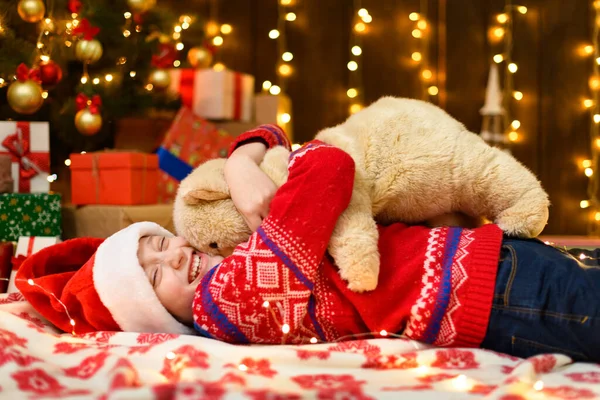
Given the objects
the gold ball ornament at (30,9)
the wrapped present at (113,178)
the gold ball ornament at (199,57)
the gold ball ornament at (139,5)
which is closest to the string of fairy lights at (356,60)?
the gold ball ornament at (199,57)

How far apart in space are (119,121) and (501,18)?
183 centimetres

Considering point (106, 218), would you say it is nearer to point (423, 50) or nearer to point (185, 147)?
point (185, 147)

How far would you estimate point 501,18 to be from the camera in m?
2.82

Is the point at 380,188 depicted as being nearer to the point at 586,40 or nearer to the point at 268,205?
the point at 268,205

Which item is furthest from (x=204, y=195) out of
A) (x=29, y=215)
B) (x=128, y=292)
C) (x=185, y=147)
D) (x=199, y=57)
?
(x=199, y=57)

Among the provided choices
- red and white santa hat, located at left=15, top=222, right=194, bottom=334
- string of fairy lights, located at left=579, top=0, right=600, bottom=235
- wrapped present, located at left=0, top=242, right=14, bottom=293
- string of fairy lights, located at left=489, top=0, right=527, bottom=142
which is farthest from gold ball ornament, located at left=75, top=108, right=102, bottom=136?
string of fairy lights, located at left=579, top=0, right=600, bottom=235

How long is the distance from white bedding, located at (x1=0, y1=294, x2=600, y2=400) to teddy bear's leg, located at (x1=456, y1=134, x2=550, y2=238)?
0.91ft

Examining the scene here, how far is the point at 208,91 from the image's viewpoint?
2.48 m

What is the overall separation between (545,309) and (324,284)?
37cm

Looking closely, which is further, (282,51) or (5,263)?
(282,51)

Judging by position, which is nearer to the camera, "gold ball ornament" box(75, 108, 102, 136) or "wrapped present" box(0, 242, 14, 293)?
"wrapped present" box(0, 242, 14, 293)

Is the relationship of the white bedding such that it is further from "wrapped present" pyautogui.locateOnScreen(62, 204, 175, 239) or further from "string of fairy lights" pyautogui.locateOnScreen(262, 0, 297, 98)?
"string of fairy lights" pyautogui.locateOnScreen(262, 0, 297, 98)

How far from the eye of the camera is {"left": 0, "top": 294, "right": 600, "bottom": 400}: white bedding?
0.72 metres

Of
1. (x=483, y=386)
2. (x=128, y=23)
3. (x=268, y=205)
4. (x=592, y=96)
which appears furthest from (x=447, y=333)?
(x=592, y=96)
